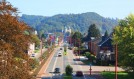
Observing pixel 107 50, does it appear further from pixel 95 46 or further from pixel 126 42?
pixel 126 42

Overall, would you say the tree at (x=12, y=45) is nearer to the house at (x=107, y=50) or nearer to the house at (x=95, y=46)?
the house at (x=107, y=50)

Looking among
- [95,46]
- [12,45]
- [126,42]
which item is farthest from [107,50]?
[12,45]

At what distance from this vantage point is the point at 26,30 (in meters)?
29.5

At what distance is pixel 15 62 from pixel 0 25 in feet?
8.29

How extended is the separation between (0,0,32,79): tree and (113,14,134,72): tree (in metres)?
35.5

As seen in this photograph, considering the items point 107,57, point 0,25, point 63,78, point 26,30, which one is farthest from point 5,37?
point 107,57

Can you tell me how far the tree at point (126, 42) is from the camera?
62.3 metres

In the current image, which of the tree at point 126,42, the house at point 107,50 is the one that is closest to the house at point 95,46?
the house at point 107,50

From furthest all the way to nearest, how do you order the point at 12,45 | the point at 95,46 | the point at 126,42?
the point at 95,46
the point at 126,42
the point at 12,45

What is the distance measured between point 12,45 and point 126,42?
4059 cm

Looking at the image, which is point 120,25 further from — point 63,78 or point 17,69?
point 17,69

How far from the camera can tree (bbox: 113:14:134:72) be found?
62281 mm

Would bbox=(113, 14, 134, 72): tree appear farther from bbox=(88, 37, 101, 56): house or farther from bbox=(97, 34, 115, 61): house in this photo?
bbox=(88, 37, 101, 56): house

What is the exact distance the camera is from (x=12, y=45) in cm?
2703
